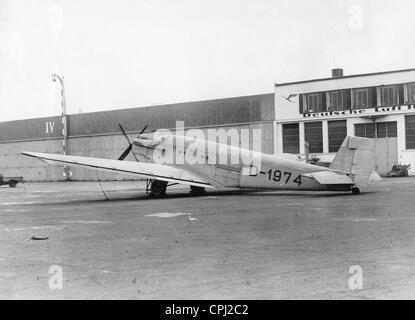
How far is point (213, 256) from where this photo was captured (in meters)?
8.04

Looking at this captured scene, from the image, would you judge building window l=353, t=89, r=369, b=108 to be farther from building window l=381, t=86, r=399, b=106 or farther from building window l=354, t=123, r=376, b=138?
building window l=354, t=123, r=376, b=138

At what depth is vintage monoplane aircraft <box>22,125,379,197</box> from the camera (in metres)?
20.3

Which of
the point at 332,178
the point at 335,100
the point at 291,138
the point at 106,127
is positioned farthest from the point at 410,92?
the point at 106,127

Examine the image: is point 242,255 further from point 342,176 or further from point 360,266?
point 342,176

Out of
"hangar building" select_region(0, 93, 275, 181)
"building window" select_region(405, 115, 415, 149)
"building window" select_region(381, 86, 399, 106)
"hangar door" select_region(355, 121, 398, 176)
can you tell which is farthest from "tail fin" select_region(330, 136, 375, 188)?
"hangar building" select_region(0, 93, 275, 181)

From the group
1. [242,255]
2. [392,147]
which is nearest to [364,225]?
[242,255]

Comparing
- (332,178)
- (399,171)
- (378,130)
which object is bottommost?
(399,171)

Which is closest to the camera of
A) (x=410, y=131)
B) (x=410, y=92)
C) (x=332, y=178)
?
(x=332, y=178)

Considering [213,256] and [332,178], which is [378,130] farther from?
[213,256]

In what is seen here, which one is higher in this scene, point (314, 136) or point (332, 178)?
point (314, 136)

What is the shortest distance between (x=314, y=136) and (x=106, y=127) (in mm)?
25658

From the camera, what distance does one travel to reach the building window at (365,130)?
46750mm

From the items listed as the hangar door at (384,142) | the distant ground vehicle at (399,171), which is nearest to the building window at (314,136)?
the hangar door at (384,142)

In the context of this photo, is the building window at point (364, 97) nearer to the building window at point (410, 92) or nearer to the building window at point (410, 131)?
the building window at point (410, 92)
